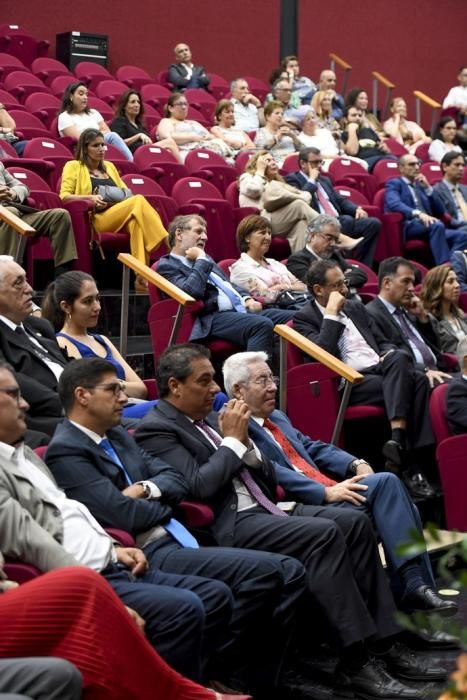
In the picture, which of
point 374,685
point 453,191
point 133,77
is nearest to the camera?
point 374,685

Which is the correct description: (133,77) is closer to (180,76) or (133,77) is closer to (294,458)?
(180,76)

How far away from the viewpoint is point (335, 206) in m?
6.23

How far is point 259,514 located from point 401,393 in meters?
1.34

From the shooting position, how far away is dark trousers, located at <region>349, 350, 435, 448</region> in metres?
4.23

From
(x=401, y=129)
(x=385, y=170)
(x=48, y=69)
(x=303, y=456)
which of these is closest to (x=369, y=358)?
(x=303, y=456)

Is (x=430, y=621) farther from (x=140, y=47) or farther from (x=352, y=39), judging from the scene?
(x=352, y=39)

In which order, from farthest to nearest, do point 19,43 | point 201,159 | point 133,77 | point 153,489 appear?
1. point 133,77
2. point 19,43
3. point 201,159
4. point 153,489

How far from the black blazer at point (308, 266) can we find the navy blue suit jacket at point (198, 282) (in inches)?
23.6

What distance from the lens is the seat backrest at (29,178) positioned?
5145 millimetres

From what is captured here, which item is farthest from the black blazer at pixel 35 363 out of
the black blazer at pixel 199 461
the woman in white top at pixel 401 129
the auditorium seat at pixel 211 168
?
the woman in white top at pixel 401 129

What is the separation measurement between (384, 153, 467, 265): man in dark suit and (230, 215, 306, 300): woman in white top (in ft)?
4.75

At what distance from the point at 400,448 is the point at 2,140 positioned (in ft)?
8.46

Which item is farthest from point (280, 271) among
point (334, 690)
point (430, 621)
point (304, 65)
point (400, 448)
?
point (304, 65)

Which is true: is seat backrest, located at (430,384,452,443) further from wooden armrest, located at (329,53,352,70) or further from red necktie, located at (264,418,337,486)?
wooden armrest, located at (329,53,352,70)
